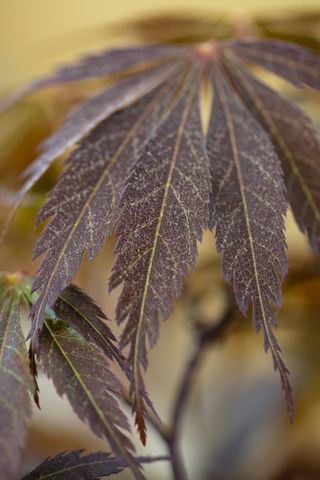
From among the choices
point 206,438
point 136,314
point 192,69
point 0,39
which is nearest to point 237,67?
point 192,69

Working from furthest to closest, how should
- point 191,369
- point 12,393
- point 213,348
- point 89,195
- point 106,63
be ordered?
1. point 213,348
2. point 191,369
3. point 106,63
4. point 89,195
5. point 12,393

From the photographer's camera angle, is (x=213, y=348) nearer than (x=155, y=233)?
No

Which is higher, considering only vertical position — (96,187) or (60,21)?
(60,21)

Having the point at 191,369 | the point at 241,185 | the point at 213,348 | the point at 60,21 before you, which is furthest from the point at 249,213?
the point at 60,21

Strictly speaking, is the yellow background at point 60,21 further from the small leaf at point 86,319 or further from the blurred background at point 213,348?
the small leaf at point 86,319

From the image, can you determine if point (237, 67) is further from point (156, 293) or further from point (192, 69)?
point (156, 293)

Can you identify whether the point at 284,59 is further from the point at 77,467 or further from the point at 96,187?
the point at 77,467

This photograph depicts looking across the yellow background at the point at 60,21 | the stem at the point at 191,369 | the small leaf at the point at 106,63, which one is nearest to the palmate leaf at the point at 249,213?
the small leaf at the point at 106,63
